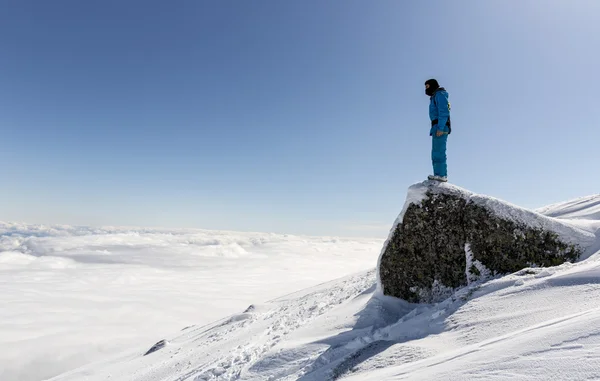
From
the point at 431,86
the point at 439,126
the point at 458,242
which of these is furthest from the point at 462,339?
the point at 431,86

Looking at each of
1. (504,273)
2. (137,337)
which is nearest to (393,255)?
(504,273)

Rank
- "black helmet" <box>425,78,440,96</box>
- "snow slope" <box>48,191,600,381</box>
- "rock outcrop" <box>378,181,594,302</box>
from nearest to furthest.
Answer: "snow slope" <box>48,191,600,381</box> < "rock outcrop" <box>378,181,594,302</box> < "black helmet" <box>425,78,440,96</box>

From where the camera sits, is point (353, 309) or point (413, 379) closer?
point (413, 379)

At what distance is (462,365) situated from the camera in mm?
2904

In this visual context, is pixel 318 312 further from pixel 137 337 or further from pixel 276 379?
pixel 137 337

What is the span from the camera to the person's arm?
7.62 meters

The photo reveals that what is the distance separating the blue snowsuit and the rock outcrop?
2.29ft

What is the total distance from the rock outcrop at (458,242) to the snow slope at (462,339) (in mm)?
569

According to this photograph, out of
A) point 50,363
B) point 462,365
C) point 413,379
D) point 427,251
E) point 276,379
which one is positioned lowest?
point 50,363

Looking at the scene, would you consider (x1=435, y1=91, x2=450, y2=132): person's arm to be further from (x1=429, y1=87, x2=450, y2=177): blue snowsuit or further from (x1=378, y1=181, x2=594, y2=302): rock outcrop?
(x1=378, y1=181, x2=594, y2=302): rock outcrop

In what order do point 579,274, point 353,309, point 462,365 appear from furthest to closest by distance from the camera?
point 353,309
point 579,274
point 462,365

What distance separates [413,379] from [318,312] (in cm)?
718

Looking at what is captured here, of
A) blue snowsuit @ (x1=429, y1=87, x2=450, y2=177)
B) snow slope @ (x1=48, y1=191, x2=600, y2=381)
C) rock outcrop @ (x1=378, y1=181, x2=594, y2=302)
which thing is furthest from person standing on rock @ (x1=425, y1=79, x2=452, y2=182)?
snow slope @ (x1=48, y1=191, x2=600, y2=381)

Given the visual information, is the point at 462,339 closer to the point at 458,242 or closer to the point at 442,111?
the point at 458,242
